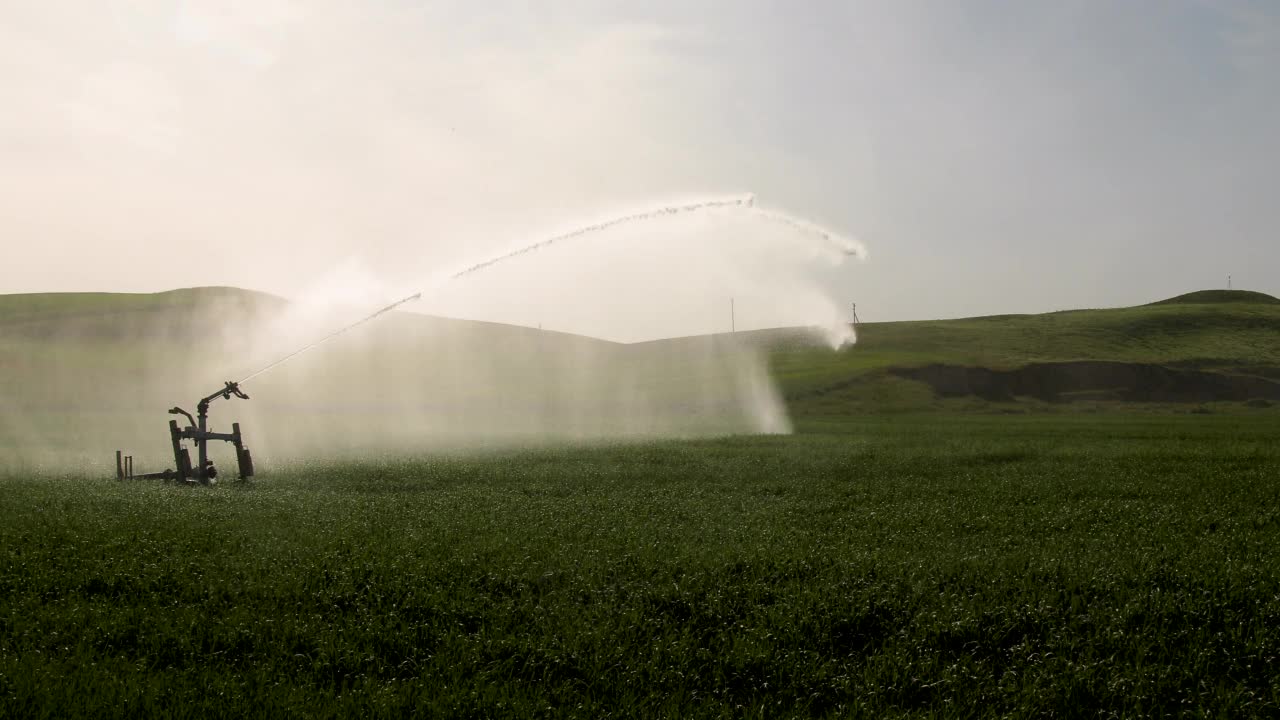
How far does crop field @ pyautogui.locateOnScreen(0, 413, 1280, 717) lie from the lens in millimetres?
10430

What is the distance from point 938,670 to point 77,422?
65921 mm

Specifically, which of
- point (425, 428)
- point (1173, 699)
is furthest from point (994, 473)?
point (425, 428)

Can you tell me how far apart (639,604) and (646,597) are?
0.30 m

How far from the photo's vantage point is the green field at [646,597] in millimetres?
10461

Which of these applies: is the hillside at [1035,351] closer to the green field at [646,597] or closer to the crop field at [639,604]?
the green field at [646,597]

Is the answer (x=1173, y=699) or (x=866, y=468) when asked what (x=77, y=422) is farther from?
(x=1173, y=699)

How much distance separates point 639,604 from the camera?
44.5 ft

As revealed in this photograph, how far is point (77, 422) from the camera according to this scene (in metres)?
61.7

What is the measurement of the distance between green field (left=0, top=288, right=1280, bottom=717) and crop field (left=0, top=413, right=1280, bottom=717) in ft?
0.18

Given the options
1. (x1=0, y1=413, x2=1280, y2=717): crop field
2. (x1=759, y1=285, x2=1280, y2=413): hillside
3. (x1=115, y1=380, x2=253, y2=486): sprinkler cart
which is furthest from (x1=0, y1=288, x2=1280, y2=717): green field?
(x1=759, y1=285, x2=1280, y2=413): hillside

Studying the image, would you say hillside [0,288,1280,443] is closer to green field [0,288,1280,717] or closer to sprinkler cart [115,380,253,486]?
sprinkler cart [115,380,253,486]

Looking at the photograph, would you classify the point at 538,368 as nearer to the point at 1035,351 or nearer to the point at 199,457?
the point at 1035,351

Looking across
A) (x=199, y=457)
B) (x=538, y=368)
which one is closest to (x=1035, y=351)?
(x=538, y=368)

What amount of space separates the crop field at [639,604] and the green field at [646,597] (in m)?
0.06
